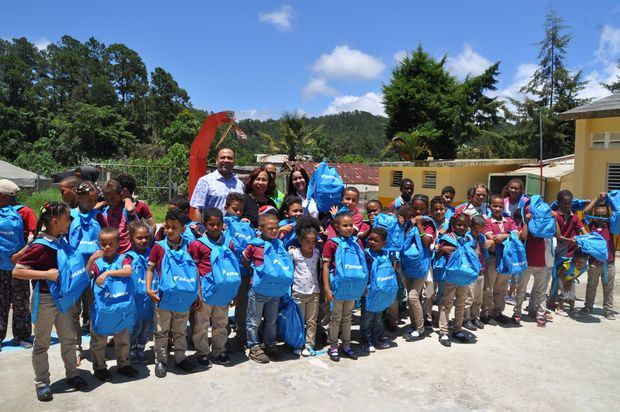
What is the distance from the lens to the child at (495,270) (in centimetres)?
537

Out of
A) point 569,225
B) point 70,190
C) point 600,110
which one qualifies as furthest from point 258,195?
point 600,110

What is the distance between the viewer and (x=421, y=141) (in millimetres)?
27516

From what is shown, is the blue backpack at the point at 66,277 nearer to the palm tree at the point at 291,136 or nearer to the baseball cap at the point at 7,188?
the baseball cap at the point at 7,188

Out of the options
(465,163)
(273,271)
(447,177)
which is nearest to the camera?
(273,271)

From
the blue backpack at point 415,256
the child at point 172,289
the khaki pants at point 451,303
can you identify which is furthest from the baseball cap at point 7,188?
the khaki pants at point 451,303

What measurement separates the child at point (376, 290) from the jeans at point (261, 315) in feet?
3.01

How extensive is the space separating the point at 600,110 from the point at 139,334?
12.7 m

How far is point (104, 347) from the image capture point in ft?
12.1

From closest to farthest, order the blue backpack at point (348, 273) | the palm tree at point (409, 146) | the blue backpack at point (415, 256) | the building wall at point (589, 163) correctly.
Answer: the blue backpack at point (348, 273), the blue backpack at point (415, 256), the building wall at point (589, 163), the palm tree at point (409, 146)

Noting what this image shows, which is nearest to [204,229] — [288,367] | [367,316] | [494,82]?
[288,367]

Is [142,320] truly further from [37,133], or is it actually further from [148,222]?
[37,133]

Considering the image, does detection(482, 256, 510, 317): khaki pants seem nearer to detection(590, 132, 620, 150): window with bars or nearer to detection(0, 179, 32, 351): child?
detection(0, 179, 32, 351): child

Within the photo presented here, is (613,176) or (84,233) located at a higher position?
(613,176)

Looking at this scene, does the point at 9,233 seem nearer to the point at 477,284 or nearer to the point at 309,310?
the point at 309,310
